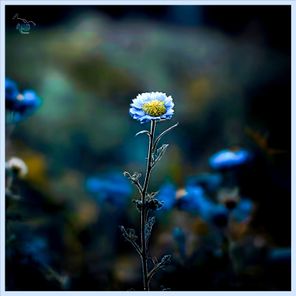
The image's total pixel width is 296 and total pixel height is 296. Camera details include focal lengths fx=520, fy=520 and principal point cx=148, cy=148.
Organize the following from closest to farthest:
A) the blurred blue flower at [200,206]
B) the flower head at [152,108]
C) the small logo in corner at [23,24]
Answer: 1. the flower head at [152,108]
2. the small logo in corner at [23,24]
3. the blurred blue flower at [200,206]

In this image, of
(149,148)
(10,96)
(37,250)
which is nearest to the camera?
(149,148)

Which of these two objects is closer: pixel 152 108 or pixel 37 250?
pixel 152 108

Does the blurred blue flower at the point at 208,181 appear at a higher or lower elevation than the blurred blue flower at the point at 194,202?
higher

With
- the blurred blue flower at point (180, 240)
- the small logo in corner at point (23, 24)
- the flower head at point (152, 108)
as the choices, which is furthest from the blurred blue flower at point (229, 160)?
the small logo in corner at point (23, 24)

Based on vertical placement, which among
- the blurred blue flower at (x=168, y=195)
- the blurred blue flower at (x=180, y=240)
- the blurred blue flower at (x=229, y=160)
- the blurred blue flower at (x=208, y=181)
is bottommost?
the blurred blue flower at (x=180, y=240)

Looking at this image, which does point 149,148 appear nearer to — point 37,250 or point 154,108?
point 154,108

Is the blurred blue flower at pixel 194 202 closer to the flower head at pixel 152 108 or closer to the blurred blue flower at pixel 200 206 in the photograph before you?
the blurred blue flower at pixel 200 206

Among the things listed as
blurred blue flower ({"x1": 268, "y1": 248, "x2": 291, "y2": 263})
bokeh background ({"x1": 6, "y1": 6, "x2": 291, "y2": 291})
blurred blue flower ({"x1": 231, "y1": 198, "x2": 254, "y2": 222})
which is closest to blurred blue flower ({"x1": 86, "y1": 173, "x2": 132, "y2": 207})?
bokeh background ({"x1": 6, "y1": 6, "x2": 291, "y2": 291})

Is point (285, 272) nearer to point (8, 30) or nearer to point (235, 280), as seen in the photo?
point (235, 280)

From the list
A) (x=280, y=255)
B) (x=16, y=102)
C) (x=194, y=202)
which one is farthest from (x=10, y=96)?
(x=280, y=255)
